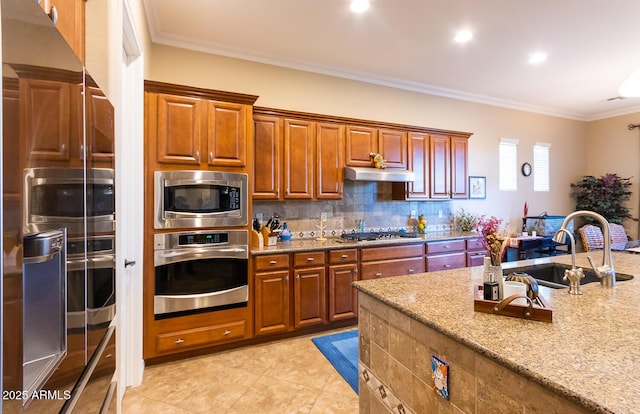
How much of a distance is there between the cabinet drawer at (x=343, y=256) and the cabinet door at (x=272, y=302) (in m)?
0.50

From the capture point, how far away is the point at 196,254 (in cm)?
264

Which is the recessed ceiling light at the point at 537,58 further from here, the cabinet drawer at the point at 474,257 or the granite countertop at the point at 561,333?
the granite countertop at the point at 561,333

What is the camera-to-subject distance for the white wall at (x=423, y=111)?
3396 mm

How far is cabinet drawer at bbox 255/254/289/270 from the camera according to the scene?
2.93m

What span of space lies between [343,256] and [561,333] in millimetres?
2318

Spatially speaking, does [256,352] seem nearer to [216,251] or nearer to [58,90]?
[216,251]

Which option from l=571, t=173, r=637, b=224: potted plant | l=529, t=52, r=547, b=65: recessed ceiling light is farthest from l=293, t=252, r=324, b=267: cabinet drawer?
l=571, t=173, r=637, b=224: potted plant

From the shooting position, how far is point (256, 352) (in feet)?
9.43

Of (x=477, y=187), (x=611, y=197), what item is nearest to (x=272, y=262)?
(x=477, y=187)

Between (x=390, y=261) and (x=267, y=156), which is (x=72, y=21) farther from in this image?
(x=390, y=261)

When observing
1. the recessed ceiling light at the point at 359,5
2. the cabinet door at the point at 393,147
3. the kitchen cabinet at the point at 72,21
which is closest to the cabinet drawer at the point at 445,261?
the cabinet door at the point at 393,147

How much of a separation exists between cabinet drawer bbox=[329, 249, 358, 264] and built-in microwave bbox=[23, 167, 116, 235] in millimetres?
2252

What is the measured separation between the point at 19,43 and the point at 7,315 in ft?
1.53

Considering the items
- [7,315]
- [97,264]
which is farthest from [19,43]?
[97,264]
